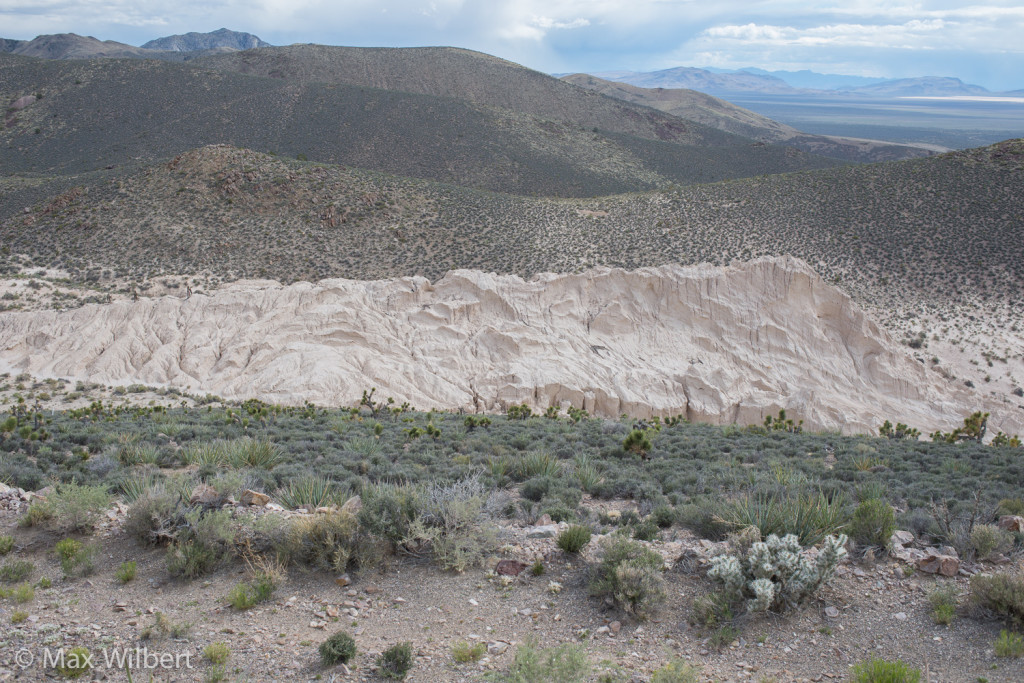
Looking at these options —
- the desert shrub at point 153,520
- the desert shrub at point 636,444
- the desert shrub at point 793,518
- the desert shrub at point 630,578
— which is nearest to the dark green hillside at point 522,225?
the desert shrub at point 636,444

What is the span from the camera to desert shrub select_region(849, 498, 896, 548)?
25.3 feet

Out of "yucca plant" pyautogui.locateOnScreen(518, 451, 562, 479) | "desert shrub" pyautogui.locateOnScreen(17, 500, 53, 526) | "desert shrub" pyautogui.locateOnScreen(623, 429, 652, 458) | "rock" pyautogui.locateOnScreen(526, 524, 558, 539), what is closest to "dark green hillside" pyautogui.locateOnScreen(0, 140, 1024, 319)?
"desert shrub" pyautogui.locateOnScreen(623, 429, 652, 458)

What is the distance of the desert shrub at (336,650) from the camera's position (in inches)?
235

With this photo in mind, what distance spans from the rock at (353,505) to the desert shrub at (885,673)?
5575 mm

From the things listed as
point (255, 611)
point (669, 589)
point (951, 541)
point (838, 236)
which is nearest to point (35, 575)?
point (255, 611)

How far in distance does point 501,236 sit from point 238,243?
14464 millimetres

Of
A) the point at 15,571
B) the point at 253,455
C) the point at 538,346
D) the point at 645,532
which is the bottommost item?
the point at 538,346

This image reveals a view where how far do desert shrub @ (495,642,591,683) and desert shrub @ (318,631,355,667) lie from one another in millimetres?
1370

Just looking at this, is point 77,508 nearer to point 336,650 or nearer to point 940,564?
point 336,650

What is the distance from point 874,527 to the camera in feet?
25.6

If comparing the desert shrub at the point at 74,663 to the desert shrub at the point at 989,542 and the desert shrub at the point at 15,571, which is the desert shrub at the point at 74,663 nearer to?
the desert shrub at the point at 15,571

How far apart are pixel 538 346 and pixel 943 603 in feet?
57.8

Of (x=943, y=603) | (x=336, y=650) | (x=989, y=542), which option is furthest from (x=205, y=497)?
(x=989, y=542)

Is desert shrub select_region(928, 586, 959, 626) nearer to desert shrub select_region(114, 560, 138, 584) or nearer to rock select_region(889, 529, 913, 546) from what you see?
rock select_region(889, 529, 913, 546)
